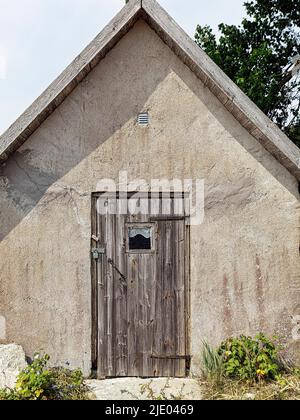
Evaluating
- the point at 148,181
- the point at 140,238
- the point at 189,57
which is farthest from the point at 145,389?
the point at 189,57

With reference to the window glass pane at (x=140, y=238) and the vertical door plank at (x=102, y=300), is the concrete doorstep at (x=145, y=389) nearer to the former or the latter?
the vertical door plank at (x=102, y=300)

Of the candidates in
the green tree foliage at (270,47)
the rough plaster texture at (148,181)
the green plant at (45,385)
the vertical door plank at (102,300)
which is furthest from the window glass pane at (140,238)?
the green tree foliage at (270,47)

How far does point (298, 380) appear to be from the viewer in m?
5.40

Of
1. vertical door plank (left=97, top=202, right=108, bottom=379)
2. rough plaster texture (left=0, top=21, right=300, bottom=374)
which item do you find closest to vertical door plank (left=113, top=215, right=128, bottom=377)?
vertical door plank (left=97, top=202, right=108, bottom=379)

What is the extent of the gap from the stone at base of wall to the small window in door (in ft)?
5.71

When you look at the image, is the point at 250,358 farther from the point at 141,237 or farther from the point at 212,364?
the point at 141,237

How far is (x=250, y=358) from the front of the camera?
17.9ft

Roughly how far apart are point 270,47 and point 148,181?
29.6 ft

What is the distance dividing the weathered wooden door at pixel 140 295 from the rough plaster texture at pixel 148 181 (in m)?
0.15

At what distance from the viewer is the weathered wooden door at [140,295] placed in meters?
5.73

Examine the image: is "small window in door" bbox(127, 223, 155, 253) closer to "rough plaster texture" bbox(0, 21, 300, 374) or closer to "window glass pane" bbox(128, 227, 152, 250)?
"window glass pane" bbox(128, 227, 152, 250)

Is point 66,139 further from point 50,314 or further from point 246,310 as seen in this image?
point 246,310
